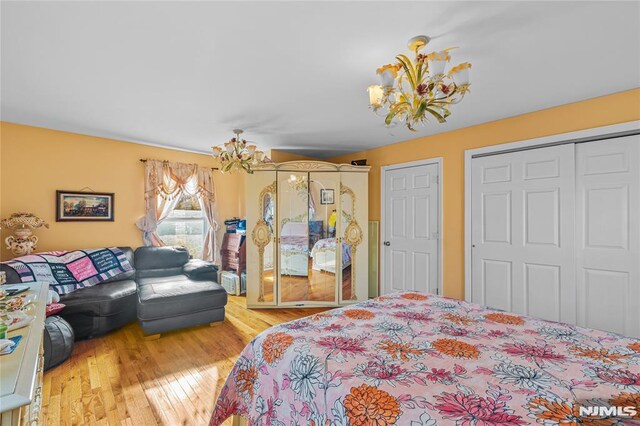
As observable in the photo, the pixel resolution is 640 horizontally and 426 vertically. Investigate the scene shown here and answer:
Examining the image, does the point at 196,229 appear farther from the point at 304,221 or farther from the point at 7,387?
the point at 7,387

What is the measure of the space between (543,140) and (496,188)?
60 cm

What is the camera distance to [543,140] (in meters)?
2.80

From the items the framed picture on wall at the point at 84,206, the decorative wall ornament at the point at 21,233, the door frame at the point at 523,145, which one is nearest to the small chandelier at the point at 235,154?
the framed picture on wall at the point at 84,206

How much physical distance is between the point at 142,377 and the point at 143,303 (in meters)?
0.85

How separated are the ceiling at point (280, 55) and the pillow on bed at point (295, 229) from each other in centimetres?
157

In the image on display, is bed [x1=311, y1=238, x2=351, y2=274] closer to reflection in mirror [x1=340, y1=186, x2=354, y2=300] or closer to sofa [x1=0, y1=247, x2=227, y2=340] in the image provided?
reflection in mirror [x1=340, y1=186, x2=354, y2=300]

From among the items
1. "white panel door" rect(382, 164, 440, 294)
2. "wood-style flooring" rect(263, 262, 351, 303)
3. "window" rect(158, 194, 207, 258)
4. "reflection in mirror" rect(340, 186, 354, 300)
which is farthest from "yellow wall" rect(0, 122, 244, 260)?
"white panel door" rect(382, 164, 440, 294)

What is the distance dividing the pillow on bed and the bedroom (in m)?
0.03

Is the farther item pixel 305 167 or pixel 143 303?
pixel 305 167

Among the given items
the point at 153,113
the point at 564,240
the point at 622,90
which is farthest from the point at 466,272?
the point at 153,113

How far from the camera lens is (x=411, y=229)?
393 cm

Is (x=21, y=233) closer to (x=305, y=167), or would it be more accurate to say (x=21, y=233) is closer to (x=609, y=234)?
(x=305, y=167)

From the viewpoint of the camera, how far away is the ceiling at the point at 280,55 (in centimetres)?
149

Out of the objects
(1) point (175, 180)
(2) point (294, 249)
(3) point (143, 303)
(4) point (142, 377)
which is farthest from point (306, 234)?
(4) point (142, 377)
